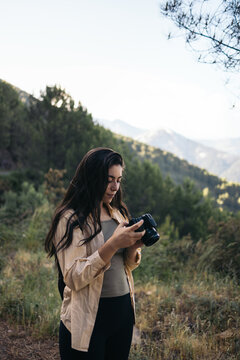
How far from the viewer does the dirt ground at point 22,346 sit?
99.8 inches

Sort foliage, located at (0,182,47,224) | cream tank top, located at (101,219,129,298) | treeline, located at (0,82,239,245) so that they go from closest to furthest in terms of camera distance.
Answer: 1. cream tank top, located at (101,219,129,298)
2. foliage, located at (0,182,47,224)
3. treeline, located at (0,82,239,245)

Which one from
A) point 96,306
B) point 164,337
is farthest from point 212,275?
point 96,306

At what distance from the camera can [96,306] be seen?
4.59ft

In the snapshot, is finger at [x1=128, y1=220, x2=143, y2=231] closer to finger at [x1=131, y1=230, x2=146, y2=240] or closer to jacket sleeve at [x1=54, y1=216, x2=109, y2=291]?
finger at [x1=131, y1=230, x2=146, y2=240]

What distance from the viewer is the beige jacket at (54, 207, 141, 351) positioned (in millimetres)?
1309

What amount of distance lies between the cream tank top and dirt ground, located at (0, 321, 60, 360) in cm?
149

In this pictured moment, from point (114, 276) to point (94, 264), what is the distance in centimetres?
27

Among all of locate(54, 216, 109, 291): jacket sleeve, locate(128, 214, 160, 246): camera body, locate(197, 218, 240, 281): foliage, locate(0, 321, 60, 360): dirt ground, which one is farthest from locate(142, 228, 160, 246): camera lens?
locate(197, 218, 240, 281): foliage

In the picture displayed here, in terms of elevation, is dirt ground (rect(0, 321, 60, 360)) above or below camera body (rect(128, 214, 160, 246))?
Result: below

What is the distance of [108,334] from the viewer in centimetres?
149

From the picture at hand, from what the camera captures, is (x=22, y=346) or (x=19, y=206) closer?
(x=22, y=346)

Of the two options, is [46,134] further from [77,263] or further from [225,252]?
[77,263]

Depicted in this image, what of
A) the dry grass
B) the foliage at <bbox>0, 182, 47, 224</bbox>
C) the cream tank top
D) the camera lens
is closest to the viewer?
the camera lens

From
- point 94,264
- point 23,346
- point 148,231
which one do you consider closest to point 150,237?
point 148,231
